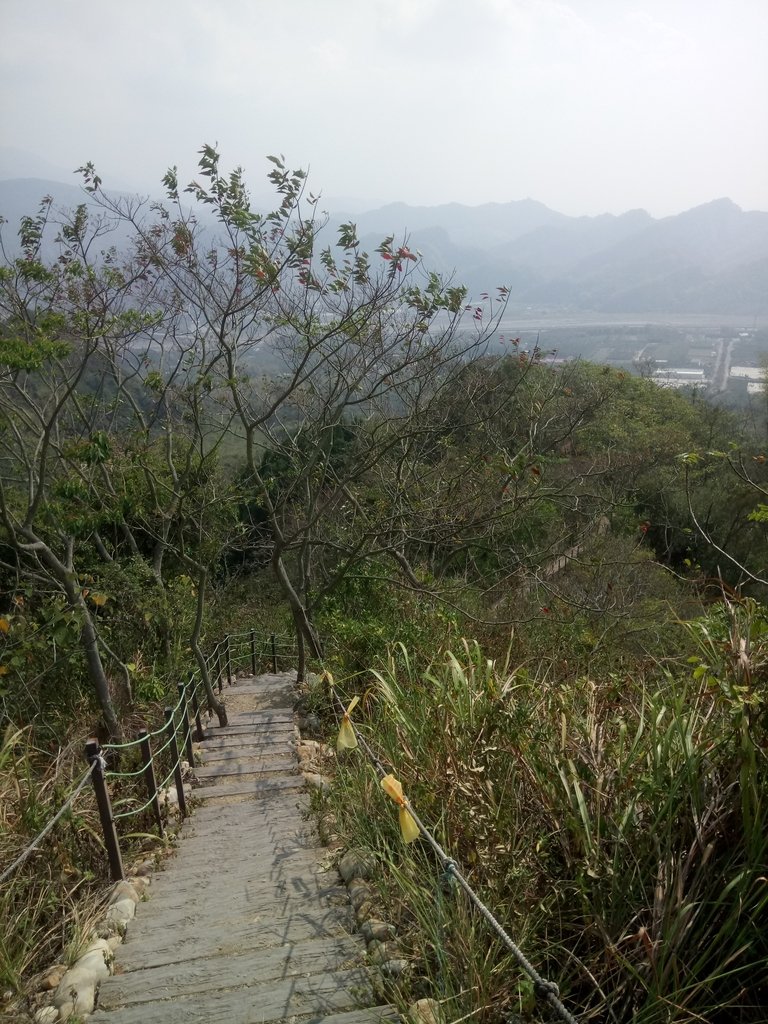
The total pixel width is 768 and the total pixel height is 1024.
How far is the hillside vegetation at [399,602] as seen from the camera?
2.50 m

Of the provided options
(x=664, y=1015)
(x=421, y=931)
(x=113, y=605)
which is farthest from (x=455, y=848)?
(x=113, y=605)

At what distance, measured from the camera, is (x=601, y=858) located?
2584mm

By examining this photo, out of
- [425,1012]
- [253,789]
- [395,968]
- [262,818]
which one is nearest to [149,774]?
[262,818]

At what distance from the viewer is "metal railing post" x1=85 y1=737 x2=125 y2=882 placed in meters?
3.44

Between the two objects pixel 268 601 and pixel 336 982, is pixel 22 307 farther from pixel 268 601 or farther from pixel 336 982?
pixel 268 601

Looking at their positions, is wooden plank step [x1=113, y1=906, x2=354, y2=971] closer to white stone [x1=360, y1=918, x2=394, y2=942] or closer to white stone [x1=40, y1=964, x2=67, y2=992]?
white stone [x1=360, y1=918, x2=394, y2=942]

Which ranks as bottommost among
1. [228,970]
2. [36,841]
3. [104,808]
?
[228,970]

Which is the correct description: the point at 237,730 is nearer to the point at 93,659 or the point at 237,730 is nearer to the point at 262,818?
Result: the point at 93,659

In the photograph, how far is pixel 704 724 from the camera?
113 inches

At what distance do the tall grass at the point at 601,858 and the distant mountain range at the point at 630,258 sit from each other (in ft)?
139

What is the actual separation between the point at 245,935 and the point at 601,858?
5.11ft

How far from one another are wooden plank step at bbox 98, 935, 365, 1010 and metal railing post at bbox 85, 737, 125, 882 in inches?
34.8

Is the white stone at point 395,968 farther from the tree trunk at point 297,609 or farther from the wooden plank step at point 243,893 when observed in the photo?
the tree trunk at point 297,609

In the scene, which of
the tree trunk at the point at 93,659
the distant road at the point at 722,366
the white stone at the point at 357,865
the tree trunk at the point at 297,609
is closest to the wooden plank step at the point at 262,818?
the white stone at the point at 357,865
